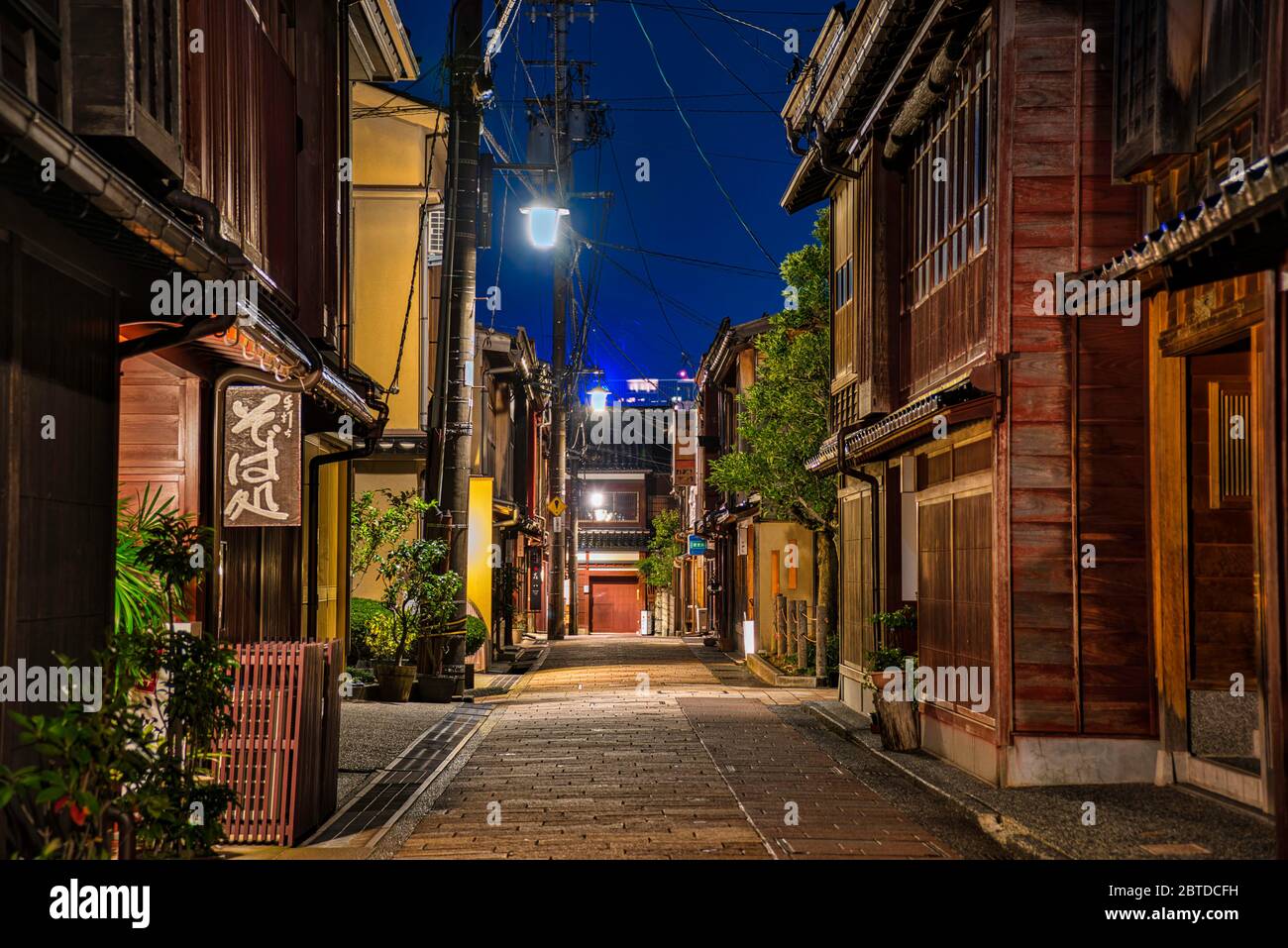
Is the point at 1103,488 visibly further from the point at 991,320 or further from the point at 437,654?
the point at 437,654

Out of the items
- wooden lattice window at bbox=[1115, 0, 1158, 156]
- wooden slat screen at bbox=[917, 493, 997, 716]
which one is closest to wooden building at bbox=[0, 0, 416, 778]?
wooden slat screen at bbox=[917, 493, 997, 716]

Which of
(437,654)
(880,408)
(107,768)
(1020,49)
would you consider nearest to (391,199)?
(437,654)

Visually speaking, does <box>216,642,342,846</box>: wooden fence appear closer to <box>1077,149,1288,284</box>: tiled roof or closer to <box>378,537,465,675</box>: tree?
<box>1077,149,1288,284</box>: tiled roof

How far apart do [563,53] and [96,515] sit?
35.0 meters

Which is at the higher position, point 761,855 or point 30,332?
point 30,332

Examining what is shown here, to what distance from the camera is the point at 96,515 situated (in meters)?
9.63

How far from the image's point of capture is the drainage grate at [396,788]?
11.7 metres

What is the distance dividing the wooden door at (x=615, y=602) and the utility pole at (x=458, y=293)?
6073 cm

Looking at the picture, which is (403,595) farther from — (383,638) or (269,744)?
(269,744)

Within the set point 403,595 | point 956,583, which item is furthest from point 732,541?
point 956,583

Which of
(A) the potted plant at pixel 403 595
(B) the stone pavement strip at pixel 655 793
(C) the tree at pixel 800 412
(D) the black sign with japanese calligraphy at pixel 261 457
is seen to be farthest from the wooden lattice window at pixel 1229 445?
(C) the tree at pixel 800 412

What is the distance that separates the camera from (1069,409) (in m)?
13.9

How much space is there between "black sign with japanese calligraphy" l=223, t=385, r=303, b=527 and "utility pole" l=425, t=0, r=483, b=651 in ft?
34.2

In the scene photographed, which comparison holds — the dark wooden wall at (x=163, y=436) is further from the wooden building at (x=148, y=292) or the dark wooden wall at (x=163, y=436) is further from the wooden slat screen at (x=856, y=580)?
the wooden slat screen at (x=856, y=580)
